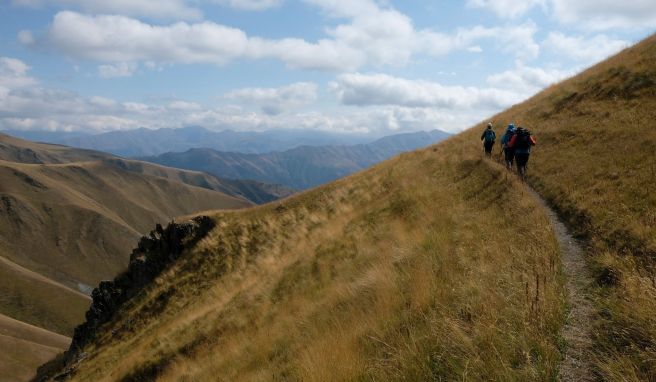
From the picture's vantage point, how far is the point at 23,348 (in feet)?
429

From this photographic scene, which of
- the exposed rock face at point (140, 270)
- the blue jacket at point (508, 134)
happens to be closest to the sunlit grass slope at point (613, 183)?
the blue jacket at point (508, 134)

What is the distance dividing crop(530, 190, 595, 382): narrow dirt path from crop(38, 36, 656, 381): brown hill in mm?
103

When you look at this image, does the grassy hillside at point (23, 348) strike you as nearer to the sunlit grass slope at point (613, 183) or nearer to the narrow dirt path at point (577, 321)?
the sunlit grass slope at point (613, 183)

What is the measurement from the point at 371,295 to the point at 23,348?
16240 cm

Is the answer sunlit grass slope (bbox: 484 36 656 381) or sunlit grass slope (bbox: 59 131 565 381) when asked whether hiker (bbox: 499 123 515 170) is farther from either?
sunlit grass slope (bbox: 484 36 656 381)

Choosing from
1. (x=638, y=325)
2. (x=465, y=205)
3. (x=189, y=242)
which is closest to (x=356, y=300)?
(x=638, y=325)

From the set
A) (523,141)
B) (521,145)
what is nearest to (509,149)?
(521,145)

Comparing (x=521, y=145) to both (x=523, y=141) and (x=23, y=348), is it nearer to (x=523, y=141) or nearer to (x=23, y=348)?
(x=523, y=141)

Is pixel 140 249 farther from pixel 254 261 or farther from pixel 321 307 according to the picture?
pixel 321 307

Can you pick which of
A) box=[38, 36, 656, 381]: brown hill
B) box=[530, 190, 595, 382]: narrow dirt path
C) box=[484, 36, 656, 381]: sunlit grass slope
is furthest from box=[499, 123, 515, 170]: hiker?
box=[530, 190, 595, 382]: narrow dirt path

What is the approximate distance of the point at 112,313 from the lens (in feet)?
114

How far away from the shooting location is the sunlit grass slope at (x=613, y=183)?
516 centimetres

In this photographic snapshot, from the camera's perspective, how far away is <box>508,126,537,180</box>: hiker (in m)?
20.6

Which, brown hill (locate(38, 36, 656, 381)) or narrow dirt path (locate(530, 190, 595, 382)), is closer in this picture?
narrow dirt path (locate(530, 190, 595, 382))
